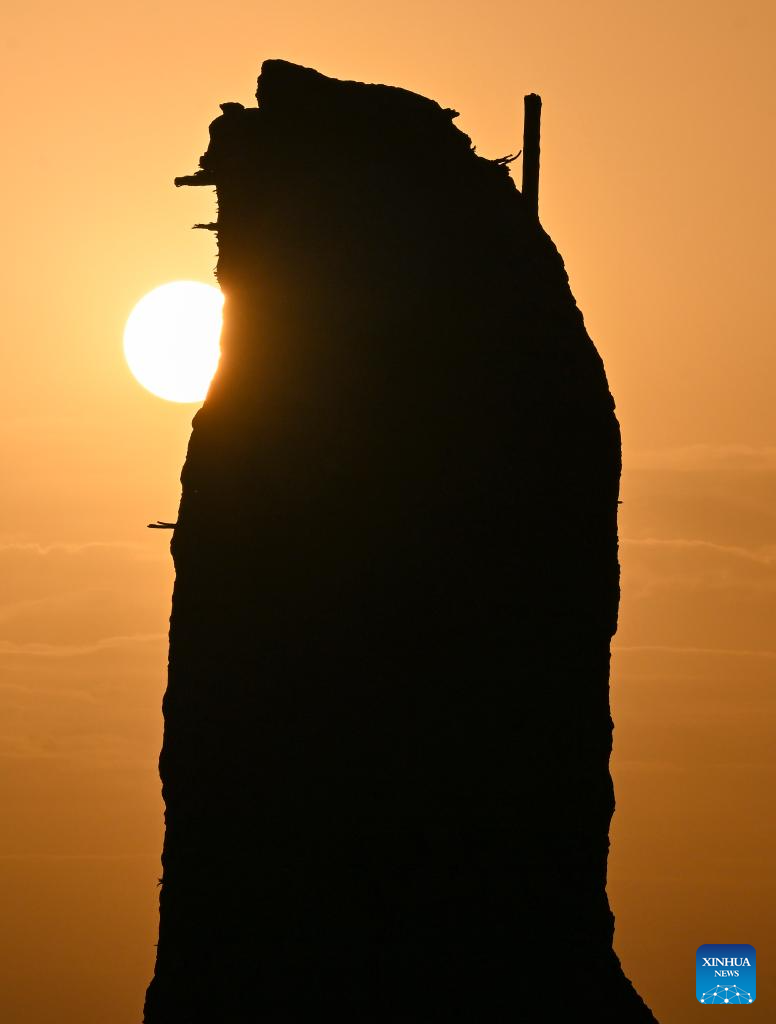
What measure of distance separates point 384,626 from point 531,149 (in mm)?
3459

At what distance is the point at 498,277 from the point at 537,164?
108cm

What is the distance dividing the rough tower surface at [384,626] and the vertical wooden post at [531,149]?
545mm

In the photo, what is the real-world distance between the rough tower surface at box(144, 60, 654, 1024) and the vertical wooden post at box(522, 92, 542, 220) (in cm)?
54

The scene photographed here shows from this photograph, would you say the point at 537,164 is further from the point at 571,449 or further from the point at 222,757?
the point at 222,757

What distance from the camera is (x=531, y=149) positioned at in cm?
1162

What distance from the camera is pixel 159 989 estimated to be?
10.6m

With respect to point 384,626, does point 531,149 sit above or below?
above

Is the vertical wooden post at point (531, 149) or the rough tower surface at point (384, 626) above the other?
the vertical wooden post at point (531, 149)

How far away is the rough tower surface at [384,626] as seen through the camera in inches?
407

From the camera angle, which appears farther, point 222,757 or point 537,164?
point 537,164

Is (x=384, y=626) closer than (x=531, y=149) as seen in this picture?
Yes

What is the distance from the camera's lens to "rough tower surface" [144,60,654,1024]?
10.3 metres

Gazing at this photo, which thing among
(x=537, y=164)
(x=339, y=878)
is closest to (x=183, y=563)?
(x=339, y=878)

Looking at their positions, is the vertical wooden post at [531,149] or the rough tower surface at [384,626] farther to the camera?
the vertical wooden post at [531,149]
